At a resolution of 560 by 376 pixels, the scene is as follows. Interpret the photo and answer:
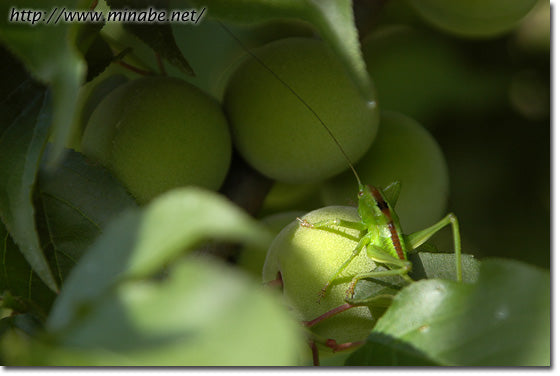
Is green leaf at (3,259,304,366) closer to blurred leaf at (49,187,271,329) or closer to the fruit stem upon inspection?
blurred leaf at (49,187,271,329)

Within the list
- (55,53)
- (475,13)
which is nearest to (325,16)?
(55,53)

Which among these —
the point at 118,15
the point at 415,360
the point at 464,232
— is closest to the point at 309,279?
the point at 415,360

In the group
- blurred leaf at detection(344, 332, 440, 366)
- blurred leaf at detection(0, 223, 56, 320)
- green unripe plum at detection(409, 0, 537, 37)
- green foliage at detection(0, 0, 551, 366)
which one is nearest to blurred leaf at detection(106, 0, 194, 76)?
green foliage at detection(0, 0, 551, 366)

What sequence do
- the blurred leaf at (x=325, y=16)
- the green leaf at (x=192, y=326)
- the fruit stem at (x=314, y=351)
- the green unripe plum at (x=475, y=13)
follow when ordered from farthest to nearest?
the green unripe plum at (x=475, y=13), the fruit stem at (x=314, y=351), the blurred leaf at (x=325, y=16), the green leaf at (x=192, y=326)

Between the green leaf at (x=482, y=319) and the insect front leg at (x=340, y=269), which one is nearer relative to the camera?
the green leaf at (x=482, y=319)

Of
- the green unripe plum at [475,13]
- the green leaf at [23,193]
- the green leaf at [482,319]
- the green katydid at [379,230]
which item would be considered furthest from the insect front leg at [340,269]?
the green unripe plum at [475,13]

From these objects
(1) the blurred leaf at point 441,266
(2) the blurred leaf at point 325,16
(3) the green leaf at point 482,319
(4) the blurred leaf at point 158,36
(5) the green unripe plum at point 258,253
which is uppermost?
(2) the blurred leaf at point 325,16

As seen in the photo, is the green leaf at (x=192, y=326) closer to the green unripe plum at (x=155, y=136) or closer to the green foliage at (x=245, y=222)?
the green foliage at (x=245, y=222)
